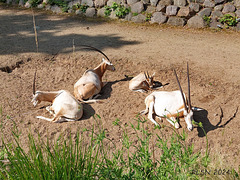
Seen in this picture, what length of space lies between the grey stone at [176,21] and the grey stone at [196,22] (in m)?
0.17

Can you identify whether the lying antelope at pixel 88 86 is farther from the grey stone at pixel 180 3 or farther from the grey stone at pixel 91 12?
the grey stone at pixel 91 12

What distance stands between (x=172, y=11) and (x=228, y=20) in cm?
161

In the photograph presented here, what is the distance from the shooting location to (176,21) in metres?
8.81

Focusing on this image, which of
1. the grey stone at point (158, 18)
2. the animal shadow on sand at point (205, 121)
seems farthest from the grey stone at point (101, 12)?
the animal shadow on sand at point (205, 121)

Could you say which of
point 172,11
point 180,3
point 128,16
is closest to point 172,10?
point 172,11

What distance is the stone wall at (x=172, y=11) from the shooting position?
843 cm

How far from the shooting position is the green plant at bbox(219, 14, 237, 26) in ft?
27.0

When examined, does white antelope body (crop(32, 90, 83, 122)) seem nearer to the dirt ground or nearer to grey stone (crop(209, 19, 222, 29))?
the dirt ground

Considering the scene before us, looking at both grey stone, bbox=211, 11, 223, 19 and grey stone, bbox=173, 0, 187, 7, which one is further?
grey stone, bbox=173, 0, 187, 7

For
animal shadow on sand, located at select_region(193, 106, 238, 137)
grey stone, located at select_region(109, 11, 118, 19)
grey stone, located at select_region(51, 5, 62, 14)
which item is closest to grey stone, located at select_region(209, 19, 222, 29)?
grey stone, located at select_region(109, 11, 118, 19)

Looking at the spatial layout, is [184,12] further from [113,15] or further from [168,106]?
[168,106]

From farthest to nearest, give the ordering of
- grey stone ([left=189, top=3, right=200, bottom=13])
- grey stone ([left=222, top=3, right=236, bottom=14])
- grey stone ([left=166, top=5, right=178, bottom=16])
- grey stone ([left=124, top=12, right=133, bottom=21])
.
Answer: grey stone ([left=124, top=12, right=133, bottom=21]) < grey stone ([left=166, top=5, right=178, bottom=16]) < grey stone ([left=189, top=3, right=200, bottom=13]) < grey stone ([left=222, top=3, right=236, bottom=14])

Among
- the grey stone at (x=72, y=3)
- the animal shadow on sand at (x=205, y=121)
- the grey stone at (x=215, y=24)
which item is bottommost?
the animal shadow on sand at (x=205, y=121)

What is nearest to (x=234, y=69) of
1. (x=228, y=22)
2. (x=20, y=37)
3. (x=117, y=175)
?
(x=228, y=22)
